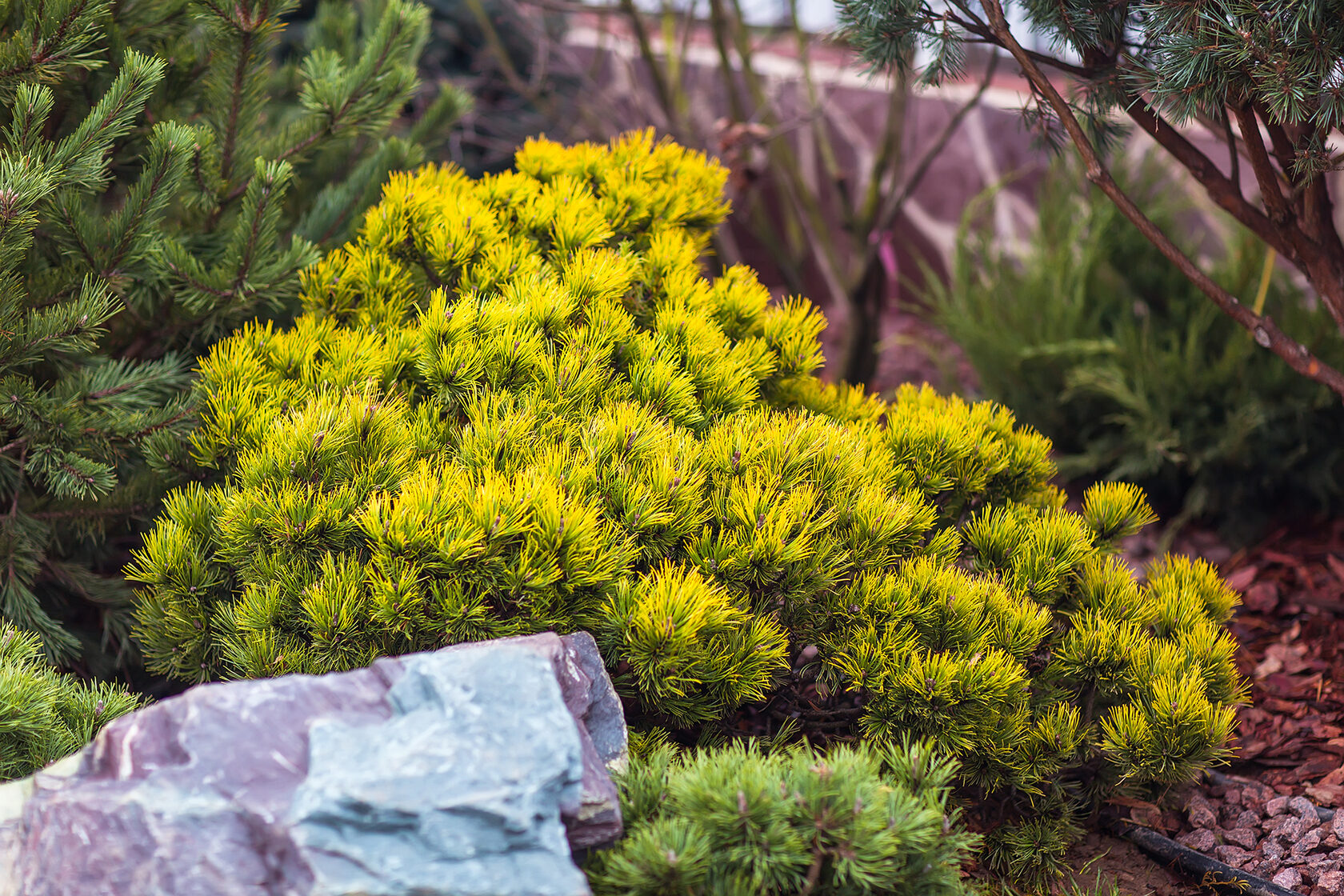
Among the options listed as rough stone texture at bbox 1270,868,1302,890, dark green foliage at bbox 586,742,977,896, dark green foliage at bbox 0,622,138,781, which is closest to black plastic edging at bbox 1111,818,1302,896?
rough stone texture at bbox 1270,868,1302,890

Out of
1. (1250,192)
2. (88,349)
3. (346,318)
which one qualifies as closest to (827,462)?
(346,318)

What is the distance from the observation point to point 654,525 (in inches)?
63.0

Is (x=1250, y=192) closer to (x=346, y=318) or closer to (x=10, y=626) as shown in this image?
(x=346, y=318)

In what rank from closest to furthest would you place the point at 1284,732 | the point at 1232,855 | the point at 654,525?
the point at 654,525
the point at 1232,855
the point at 1284,732

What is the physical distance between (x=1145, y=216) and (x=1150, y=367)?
119cm

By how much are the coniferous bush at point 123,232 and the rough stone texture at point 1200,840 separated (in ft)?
6.83

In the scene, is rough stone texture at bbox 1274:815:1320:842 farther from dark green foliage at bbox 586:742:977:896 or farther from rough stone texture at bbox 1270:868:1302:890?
dark green foliage at bbox 586:742:977:896

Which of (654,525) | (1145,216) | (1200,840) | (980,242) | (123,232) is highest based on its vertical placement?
(1145,216)

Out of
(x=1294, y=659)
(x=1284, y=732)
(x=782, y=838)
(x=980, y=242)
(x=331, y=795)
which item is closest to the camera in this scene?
(x=331, y=795)

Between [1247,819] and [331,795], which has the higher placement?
[331,795]

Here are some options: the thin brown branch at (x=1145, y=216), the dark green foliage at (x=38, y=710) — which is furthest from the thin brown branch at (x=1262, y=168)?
the dark green foliage at (x=38, y=710)

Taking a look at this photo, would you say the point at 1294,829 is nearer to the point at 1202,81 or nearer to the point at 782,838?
the point at 782,838

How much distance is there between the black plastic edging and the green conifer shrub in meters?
0.16

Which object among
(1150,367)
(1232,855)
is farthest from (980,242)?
(1232,855)
